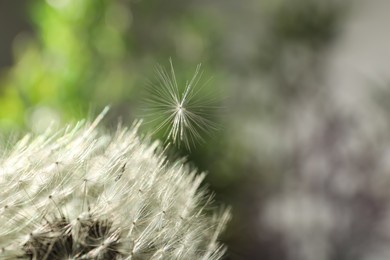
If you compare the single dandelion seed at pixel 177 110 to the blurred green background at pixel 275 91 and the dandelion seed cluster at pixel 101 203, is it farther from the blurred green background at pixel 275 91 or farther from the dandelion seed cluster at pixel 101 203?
the blurred green background at pixel 275 91

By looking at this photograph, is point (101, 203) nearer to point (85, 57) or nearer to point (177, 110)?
point (177, 110)

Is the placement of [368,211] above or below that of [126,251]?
above

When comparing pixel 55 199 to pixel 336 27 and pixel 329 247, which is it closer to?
pixel 329 247

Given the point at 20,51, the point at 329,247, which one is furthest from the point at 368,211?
the point at 20,51

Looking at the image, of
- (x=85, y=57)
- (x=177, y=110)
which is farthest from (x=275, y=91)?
(x=177, y=110)

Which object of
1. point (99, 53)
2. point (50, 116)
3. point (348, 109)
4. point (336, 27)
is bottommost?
point (50, 116)

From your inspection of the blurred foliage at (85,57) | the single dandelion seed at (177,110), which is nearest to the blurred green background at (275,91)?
the blurred foliage at (85,57)

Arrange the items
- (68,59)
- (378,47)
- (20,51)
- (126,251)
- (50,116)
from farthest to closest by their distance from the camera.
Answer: (20,51) → (378,47) → (68,59) → (50,116) → (126,251)
